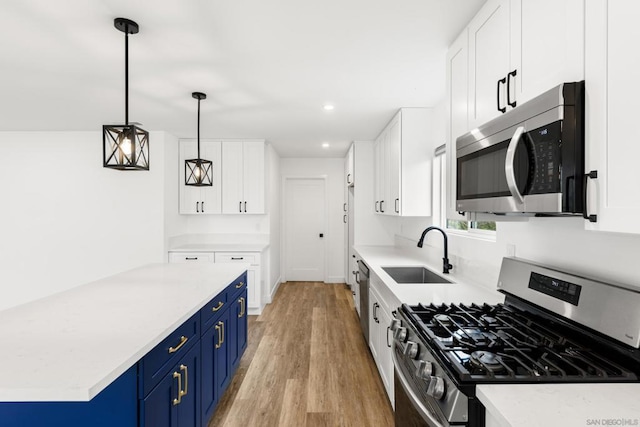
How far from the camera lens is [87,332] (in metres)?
1.36

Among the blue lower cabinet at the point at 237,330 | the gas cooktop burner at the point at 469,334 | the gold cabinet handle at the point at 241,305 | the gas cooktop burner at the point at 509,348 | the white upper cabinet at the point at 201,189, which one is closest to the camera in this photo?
the gas cooktop burner at the point at 509,348

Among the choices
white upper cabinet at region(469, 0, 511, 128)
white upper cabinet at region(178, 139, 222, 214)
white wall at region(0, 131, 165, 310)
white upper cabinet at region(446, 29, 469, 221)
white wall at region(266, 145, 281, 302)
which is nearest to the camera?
white upper cabinet at region(469, 0, 511, 128)

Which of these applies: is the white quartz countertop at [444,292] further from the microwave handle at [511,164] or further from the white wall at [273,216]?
the white wall at [273,216]

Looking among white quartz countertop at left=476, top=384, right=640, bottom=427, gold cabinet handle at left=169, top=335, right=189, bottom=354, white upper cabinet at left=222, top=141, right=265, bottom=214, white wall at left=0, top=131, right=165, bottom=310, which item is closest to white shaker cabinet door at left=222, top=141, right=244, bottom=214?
white upper cabinet at left=222, top=141, right=265, bottom=214

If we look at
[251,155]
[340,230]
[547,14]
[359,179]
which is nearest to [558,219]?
[547,14]

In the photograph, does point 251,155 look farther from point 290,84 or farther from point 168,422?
point 168,422

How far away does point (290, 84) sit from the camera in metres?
2.71

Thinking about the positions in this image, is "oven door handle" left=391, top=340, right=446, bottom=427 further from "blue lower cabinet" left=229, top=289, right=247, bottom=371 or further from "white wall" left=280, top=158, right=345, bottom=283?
"white wall" left=280, top=158, right=345, bottom=283

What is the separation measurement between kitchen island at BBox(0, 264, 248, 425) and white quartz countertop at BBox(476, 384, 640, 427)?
1134 millimetres

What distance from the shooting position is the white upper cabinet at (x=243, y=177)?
482cm

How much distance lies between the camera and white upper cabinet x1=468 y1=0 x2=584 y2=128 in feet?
3.45

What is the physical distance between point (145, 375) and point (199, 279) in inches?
44.7

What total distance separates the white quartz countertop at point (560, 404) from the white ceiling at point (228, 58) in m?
1.71

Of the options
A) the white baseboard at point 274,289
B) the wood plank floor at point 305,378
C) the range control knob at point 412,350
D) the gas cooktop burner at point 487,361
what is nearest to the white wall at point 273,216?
the white baseboard at point 274,289
